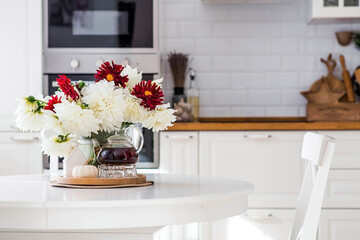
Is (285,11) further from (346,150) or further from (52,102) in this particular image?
(52,102)

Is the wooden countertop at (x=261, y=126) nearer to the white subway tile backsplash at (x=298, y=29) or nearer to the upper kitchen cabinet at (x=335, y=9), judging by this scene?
the upper kitchen cabinet at (x=335, y=9)

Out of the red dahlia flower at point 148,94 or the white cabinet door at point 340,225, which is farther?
the white cabinet door at point 340,225

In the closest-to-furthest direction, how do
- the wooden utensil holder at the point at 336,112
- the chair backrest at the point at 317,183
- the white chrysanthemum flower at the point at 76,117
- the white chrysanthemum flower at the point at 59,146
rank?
the chair backrest at the point at 317,183, the white chrysanthemum flower at the point at 76,117, the white chrysanthemum flower at the point at 59,146, the wooden utensil holder at the point at 336,112

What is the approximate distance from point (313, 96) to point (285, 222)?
932 millimetres

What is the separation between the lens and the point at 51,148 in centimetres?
201

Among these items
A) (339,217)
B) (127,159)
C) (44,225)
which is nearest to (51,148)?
(127,159)

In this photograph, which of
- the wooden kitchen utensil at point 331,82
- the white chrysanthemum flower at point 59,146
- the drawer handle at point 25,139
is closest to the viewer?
the white chrysanthemum flower at point 59,146

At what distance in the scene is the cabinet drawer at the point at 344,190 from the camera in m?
3.58

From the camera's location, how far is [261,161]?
3641mm

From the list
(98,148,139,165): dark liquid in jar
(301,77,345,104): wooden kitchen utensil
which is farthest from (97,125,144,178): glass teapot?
(301,77,345,104): wooden kitchen utensil

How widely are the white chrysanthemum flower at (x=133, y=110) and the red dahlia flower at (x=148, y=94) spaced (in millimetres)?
16

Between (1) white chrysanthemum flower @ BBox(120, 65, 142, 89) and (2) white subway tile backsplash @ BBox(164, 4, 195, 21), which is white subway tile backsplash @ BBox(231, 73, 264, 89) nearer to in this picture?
(2) white subway tile backsplash @ BBox(164, 4, 195, 21)

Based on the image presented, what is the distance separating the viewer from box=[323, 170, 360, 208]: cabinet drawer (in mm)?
3578

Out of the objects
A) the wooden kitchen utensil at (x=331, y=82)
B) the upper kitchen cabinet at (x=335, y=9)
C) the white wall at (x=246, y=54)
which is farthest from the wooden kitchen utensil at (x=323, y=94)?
the upper kitchen cabinet at (x=335, y=9)
